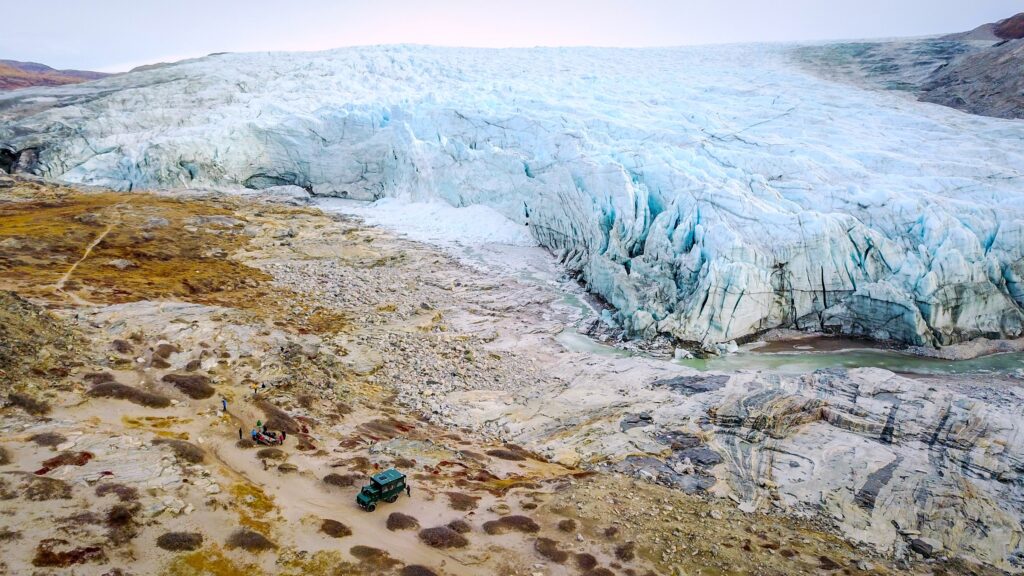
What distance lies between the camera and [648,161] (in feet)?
119

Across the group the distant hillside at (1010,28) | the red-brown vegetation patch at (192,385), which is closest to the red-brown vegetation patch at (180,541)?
the red-brown vegetation patch at (192,385)

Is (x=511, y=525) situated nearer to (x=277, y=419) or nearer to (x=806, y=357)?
(x=277, y=419)

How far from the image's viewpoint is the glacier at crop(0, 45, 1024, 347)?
27797 mm

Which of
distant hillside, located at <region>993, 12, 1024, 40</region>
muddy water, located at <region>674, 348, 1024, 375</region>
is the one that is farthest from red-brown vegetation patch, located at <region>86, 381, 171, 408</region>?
distant hillside, located at <region>993, 12, 1024, 40</region>

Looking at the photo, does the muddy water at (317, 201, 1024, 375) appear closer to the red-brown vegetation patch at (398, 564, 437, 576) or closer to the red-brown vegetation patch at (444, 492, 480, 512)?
the red-brown vegetation patch at (444, 492, 480, 512)

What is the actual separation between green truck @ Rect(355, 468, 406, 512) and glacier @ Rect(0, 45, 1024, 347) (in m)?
16.3

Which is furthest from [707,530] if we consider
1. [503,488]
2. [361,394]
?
[361,394]

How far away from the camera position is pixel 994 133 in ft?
128

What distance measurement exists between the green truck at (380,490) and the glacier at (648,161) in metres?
16.3

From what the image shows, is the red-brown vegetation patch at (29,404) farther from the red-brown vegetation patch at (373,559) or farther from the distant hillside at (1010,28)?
the distant hillside at (1010,28)

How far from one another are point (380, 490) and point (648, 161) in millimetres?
28507

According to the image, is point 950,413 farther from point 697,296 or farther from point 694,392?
point 697,296

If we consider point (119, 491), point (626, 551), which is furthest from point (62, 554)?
point (626, 551)

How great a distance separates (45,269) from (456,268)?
72.8ft
